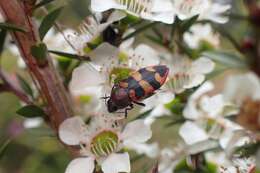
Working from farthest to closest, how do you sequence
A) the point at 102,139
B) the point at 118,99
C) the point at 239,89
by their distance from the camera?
the point at 102,139, the point at 118,99, the point at 239,89

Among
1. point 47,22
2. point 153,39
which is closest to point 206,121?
point 153,39

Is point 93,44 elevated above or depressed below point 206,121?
above

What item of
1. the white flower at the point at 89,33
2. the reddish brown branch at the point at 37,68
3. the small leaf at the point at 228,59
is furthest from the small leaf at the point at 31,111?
the small leaf at the point at 228,59

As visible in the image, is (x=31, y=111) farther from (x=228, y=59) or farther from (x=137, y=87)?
(x=228, y=59)

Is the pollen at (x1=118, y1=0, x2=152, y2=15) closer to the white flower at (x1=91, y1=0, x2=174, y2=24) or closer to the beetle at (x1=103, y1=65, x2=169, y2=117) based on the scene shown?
the white flower at (x1=91, y1=0, x2=174, y2=24)

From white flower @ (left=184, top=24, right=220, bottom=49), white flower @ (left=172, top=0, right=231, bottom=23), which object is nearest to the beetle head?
white flower @ (left=172, top=0, right=231, bottom=23)

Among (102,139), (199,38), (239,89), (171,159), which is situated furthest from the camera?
(199,38)

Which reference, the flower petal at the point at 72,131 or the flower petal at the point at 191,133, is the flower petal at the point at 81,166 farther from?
the flower petal at the point at 191,133

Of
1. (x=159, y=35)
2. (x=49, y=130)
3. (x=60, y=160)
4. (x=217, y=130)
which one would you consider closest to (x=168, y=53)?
(x=159, y=35)
